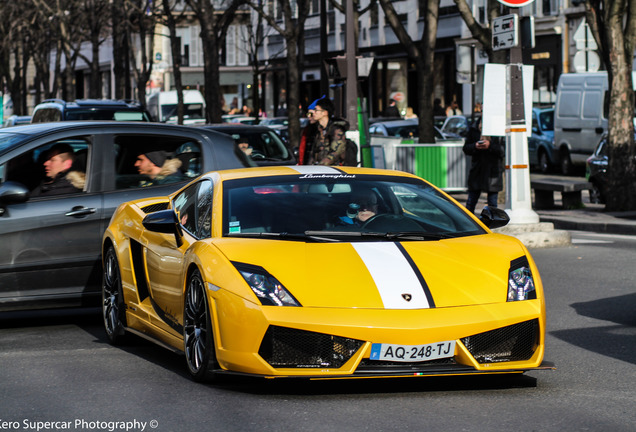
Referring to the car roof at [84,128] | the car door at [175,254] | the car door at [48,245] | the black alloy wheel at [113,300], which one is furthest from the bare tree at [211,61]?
the car door at [175,254]

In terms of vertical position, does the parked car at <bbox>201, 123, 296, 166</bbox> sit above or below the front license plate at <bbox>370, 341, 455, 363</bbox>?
above

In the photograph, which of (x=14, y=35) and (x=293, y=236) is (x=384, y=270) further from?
(x=14, y=35)

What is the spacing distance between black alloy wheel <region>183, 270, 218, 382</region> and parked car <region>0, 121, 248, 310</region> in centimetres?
261

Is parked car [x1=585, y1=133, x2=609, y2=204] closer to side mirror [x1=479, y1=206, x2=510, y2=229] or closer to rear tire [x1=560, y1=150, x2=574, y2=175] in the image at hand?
rear tire [x1=560, y1=150, x2=574, y2=175]

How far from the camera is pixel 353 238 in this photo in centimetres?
723

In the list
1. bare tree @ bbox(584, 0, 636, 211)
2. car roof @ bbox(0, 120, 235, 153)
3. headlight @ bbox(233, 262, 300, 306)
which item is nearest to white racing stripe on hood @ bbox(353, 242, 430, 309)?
headlight @ bbox(233, 262, 300, 306)

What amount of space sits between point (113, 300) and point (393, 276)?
9.59ft


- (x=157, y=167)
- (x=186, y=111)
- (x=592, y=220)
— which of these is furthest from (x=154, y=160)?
(x=186, y=111)

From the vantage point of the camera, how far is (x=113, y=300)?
8.98 metres

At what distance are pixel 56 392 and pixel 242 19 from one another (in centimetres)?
7932

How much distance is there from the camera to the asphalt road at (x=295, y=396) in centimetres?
595

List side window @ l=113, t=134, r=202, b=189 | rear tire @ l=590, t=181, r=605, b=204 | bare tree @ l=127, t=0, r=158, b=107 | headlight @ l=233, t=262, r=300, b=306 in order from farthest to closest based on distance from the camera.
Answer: bare tree @ l=127, t=0, r=158, b=107
rear tire @ l=590, t=181, r=605, b=204
side window @ l=113, t=134, r=202, b=189
headlight @ l=233, t=262, r=300, b=306

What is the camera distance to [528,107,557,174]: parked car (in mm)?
35156

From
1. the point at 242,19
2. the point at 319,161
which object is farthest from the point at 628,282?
the point at 242,19
